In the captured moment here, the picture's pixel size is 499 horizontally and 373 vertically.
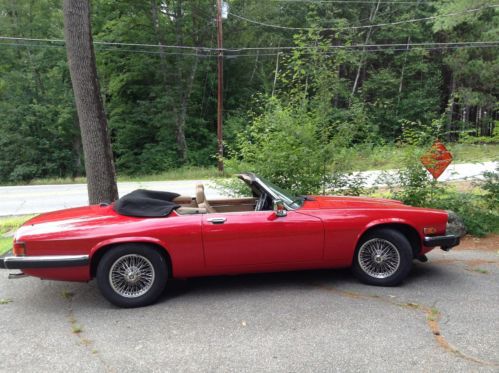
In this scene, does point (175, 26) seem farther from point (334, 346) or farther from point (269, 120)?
point (334, 346)

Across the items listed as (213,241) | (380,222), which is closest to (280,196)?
(213,241)

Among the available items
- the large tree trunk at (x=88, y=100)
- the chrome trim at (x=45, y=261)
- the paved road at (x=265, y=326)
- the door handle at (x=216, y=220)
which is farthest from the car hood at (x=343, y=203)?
the large tree trunk at (x=88, y=100)

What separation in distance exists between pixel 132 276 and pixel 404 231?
10.1 ft

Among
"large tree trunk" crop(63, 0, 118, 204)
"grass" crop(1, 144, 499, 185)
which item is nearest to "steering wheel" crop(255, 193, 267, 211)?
"grass" crop(1, 144, 499, 185)

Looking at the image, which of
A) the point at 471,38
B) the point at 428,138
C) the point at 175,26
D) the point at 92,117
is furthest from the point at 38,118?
the point at 471,38

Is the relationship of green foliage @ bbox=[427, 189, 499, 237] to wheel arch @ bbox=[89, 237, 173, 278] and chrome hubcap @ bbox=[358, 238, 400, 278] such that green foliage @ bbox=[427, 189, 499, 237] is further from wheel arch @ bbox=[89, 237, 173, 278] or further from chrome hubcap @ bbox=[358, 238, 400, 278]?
wheel arch @ bbox=[89, 237, 173, 278]

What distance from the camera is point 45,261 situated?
4.22 m

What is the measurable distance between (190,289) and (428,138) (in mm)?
5406

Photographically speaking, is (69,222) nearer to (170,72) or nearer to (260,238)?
(260,238)

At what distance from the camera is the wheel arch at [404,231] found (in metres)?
4.81

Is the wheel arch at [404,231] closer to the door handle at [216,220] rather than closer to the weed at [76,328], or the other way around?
the door handle at [216,220]

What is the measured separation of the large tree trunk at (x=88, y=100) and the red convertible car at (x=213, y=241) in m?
2.47

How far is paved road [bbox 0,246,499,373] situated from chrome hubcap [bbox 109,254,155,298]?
211 mm

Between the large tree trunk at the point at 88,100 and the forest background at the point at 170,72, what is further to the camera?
the forest background at the point at 170,72
